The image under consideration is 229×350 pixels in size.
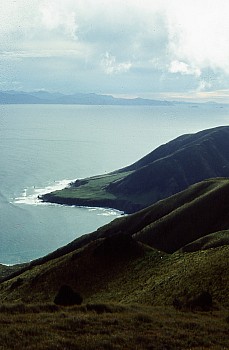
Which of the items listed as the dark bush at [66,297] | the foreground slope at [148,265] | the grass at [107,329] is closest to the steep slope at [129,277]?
the foreground slope at [148,265]

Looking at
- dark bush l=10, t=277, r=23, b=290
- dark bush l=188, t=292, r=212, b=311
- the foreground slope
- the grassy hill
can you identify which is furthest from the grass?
dark bush l=10, t=277, r=23, b=290

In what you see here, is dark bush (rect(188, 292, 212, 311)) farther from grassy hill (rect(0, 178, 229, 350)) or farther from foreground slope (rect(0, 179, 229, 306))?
foreground slope (rect(0, 179, 229, 306))

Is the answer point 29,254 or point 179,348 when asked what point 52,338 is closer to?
point 179,348

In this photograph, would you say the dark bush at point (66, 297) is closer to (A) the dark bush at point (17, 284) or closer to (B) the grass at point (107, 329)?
(B) the grass at point (107, 329)

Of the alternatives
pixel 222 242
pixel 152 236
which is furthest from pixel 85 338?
pixel 152 236

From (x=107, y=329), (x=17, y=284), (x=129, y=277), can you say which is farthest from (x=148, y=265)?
(x=107, y=329)

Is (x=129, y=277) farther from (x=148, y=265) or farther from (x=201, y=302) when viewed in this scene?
(x=201, y=302)
